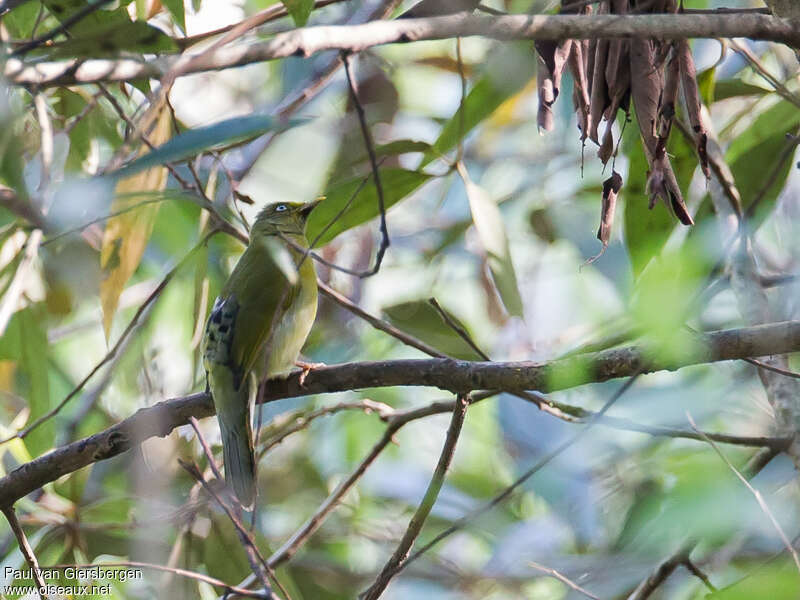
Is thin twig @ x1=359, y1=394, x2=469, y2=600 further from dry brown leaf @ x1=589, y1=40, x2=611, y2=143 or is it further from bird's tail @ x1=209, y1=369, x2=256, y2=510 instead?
bird's tail @ x1=209, y1=369, x2=256, y2=510

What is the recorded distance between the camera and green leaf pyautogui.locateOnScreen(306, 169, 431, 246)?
136 inches

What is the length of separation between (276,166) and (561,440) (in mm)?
3311

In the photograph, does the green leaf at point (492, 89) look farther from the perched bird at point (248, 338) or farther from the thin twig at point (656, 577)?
the thin twig at point (656, 577)

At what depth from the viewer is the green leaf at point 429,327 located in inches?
136

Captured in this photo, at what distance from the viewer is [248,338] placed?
358 centimetres

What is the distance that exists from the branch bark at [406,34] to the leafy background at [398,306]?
24 centimetres

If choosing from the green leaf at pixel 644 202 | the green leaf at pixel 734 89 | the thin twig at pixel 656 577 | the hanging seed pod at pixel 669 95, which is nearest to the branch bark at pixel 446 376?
the hanging seed pod at pixel 669 95

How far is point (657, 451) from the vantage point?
369 cm

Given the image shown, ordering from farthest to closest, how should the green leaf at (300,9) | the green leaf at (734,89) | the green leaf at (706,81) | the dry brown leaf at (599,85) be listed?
the green leaf at (734,89), the green leaf at (706,81), the green leaf at (300,9), the dry brown leaf at (599,85)

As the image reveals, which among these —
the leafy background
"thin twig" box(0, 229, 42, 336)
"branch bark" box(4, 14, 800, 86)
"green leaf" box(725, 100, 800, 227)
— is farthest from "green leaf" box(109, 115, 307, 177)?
"green leaf" box(725, 100, 800, 227)

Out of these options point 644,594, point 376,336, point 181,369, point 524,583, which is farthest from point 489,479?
point 644,594

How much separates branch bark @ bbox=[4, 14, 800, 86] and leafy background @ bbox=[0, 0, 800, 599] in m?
0.24

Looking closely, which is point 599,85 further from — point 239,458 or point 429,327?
point 239,458

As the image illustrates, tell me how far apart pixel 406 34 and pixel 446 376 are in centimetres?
96
